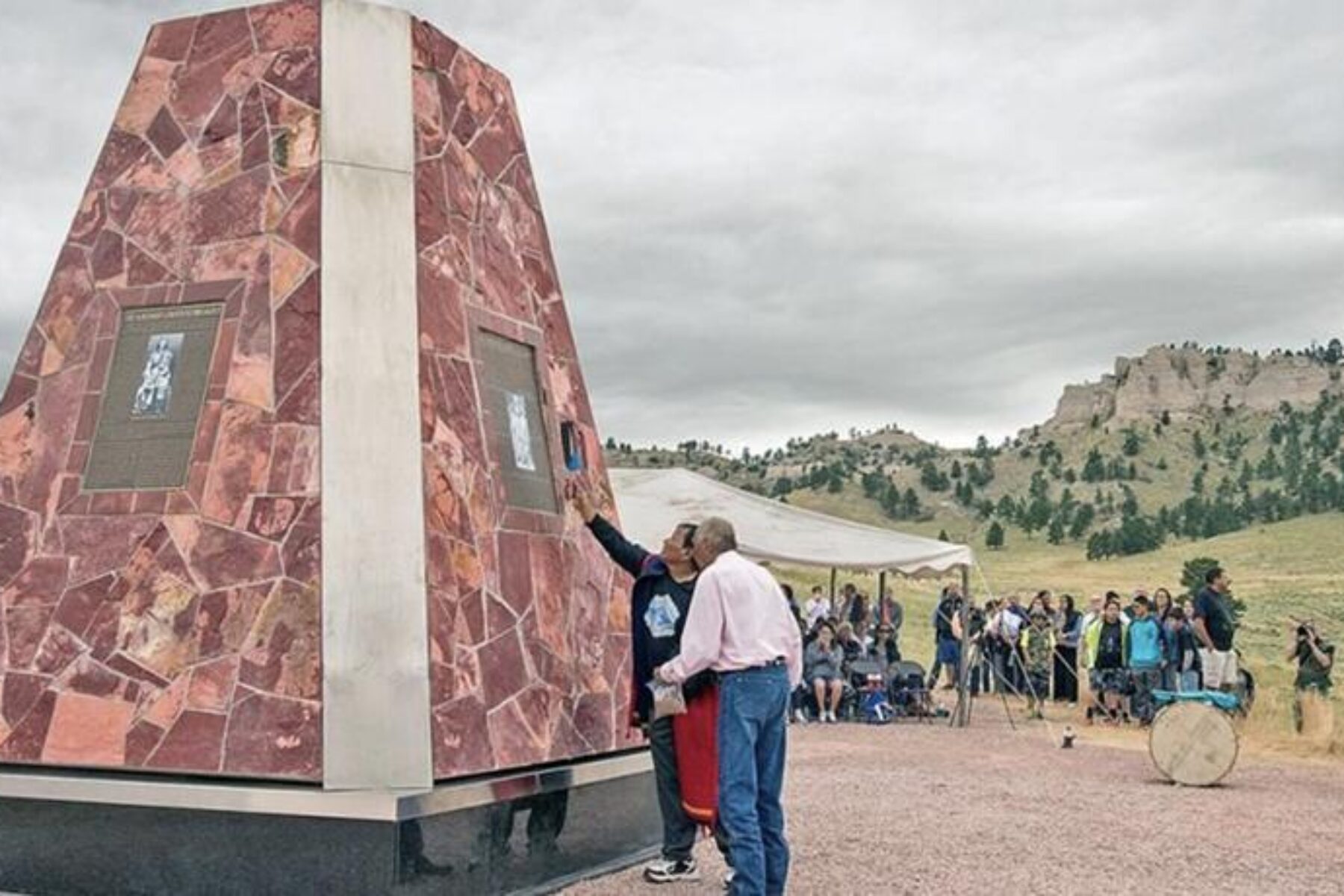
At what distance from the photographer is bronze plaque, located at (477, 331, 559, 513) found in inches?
311

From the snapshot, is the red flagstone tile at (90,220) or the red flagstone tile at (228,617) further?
the red flagstone tile at (90,220)

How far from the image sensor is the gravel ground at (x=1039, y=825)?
826 cm

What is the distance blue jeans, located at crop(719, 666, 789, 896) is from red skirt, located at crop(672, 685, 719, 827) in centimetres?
36

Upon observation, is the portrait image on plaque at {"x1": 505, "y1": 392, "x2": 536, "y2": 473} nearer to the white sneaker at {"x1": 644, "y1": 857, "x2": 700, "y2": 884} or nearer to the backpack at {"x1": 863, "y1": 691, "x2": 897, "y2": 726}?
the white sneaker at {"x1": 644, "y1": 857, "x2": 700, "y2": 884}

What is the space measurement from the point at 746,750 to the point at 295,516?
A: 7.58 ft

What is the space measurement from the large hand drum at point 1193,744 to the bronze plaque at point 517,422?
6.92 m

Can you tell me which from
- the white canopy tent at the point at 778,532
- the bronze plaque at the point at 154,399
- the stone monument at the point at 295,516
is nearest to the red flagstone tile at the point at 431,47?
the stone monument at the point at 295,516

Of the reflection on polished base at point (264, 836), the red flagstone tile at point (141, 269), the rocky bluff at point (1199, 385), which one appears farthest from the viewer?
the rocky bluff at point (1199, 385)

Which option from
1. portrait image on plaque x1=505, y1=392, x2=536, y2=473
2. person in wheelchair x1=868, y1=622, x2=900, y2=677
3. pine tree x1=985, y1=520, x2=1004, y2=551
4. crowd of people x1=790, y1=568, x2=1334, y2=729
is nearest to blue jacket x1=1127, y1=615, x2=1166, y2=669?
crowd of people x1=790, y1=568, x2=1334, y2=729

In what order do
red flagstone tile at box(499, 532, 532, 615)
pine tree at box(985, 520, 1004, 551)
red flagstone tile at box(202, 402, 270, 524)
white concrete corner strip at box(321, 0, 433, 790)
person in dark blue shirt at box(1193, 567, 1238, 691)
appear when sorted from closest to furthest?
1. white concrete corner strip at box(321, 0, 433, 790)
2. red flagstone tile at box(202, 402, 270, 524)
3. red flagstone tile at box(499, 532, 532, 615)
4. person in dark blue shirt at box(1193, 567, 1238, 691)
5. pine tree at box(985, 520, 1004, 551)

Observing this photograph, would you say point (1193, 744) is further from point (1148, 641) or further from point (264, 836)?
point (264, 836)

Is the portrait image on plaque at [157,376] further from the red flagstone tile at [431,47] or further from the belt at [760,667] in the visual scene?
the belt at [760,667]

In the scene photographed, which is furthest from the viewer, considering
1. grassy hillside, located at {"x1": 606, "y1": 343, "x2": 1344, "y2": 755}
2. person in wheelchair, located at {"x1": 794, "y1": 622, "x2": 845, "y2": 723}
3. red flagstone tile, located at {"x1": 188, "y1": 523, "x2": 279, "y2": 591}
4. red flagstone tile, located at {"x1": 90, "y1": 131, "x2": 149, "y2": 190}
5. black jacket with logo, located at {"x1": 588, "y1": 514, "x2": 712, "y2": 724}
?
grassy hillside, located at {"x1": 606, "y1": 343, "x2": 1344, "y2": 755}

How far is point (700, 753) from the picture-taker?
7.20 metres
